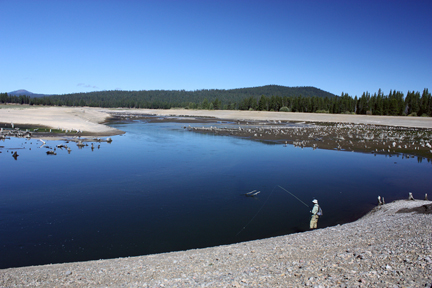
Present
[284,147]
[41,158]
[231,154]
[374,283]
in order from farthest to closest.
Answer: [284,147] → [231,154] → [41,158] → [374,283]

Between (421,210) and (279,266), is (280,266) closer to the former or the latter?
(279,266)

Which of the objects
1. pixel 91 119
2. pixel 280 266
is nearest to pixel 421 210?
pixel 280 266

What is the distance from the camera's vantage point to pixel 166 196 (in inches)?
563

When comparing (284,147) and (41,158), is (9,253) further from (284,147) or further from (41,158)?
Answer: (284,147)

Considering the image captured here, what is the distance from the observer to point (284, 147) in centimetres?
3147

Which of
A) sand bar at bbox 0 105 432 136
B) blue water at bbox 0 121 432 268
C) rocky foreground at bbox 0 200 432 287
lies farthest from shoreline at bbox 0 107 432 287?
sand bar at bbox 0 105 432 136

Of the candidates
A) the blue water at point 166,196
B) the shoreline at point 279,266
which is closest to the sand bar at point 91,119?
the blue water at point 166,196

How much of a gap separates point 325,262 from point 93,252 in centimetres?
687

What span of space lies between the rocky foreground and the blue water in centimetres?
144

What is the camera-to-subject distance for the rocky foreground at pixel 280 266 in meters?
6.11

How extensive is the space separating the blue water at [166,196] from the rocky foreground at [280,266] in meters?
1.44

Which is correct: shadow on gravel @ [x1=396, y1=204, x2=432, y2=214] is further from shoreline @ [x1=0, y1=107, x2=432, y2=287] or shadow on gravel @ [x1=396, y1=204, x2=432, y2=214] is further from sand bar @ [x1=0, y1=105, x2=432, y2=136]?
sand bar @ [x1=0, y1=105, x2=432, y2=136]

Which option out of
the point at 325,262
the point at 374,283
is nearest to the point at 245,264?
the point at 325,262

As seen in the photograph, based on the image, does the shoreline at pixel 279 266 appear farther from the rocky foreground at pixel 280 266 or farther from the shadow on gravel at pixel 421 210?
the shadow on gravel at pixel 421 210
